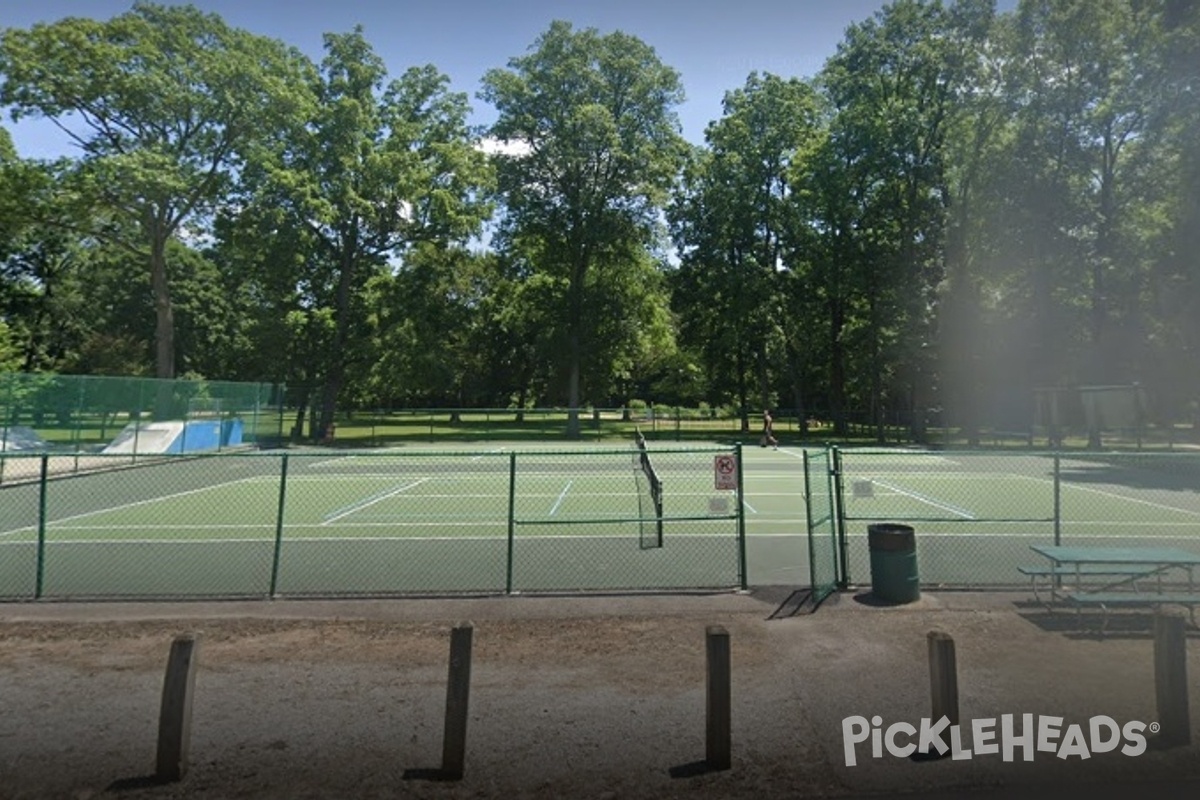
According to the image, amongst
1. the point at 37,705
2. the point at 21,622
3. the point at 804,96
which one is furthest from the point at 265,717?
the point at 804,96

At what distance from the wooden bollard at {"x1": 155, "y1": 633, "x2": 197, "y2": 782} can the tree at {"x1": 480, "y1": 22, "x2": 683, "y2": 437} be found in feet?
142

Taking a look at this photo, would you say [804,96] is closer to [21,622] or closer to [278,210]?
[278,210]

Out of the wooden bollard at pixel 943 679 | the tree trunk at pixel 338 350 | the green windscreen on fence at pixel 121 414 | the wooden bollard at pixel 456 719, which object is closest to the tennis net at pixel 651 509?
the wooden bollard at pixel 943 679

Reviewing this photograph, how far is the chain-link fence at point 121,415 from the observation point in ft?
82.2

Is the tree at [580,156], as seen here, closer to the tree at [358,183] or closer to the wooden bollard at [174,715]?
the tree at [358,183]

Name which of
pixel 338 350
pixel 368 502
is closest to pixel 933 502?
pixel 368 502

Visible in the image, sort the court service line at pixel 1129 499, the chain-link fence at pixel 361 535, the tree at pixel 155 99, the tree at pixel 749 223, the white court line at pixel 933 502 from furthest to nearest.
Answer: the tree at pixel 749 223 → the tree at pixel 155 99 → the court service line at pixel 1129 499 → the white court line at pixel 933 502 → the chain-link fence at pixel 361 535

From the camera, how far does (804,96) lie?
51.5m

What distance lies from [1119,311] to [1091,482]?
24.2 metres

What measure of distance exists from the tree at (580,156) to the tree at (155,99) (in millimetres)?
15131

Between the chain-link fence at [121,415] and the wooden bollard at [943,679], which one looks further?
the chain-link fence at [121,415]

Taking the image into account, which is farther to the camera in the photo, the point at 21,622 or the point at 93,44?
the point at 93,44

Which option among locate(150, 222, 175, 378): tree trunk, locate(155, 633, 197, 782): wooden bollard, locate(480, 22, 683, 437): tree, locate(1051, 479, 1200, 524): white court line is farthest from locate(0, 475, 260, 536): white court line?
locate(480, 22, 683, 437): tree

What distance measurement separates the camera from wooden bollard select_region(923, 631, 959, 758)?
488cm
